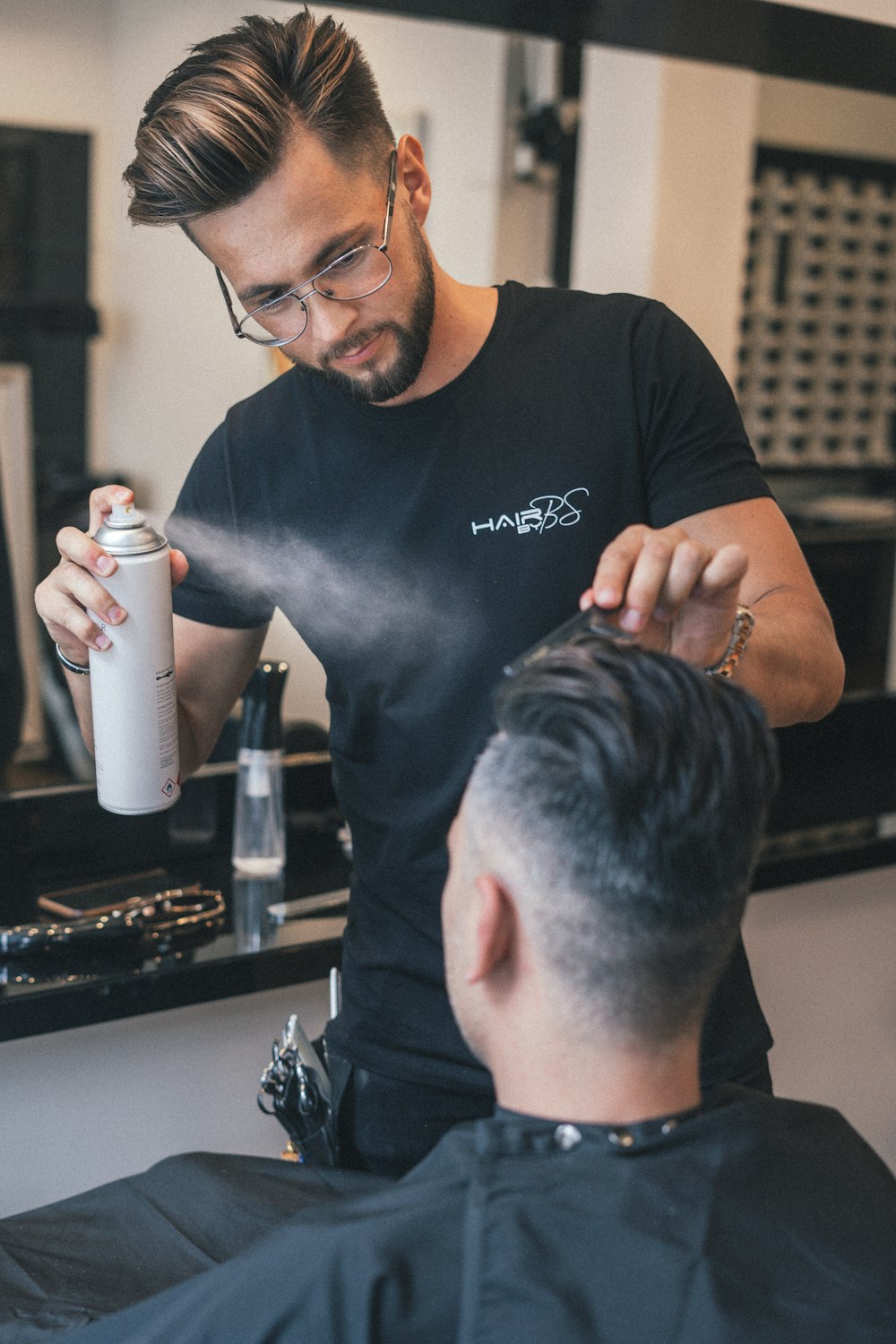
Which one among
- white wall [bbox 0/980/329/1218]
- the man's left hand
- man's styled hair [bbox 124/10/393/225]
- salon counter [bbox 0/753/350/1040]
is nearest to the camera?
the man's left hand

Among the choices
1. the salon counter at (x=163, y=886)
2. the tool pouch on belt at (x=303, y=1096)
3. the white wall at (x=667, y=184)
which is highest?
the white wall at (x=667, y=184)

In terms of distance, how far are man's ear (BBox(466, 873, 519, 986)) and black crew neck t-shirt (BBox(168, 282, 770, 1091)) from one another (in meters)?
0.39

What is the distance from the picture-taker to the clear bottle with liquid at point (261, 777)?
193cm

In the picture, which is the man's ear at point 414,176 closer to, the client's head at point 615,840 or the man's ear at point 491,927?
the client's head at point 615,840

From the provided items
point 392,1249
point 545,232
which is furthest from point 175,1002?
point 545,232

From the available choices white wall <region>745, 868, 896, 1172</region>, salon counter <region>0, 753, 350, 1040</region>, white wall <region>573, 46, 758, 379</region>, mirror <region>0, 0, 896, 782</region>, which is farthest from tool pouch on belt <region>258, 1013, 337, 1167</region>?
white wall <region>573, 46, 758, 379</region>

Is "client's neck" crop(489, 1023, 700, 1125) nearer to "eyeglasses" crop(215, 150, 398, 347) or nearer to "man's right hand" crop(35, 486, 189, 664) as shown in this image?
"man's right hand" crop(35, 486, 189, 664)

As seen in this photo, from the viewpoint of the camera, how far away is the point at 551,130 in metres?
3.46

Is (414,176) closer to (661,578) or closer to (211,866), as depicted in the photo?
(661,578)

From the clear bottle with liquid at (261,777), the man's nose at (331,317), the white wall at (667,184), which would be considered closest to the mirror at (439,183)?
the white wall at (667,184)

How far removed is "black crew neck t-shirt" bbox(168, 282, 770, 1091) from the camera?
136 centimetres

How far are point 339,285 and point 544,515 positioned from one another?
31cm

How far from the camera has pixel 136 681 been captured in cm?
127

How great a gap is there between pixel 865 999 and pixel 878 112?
387cm
